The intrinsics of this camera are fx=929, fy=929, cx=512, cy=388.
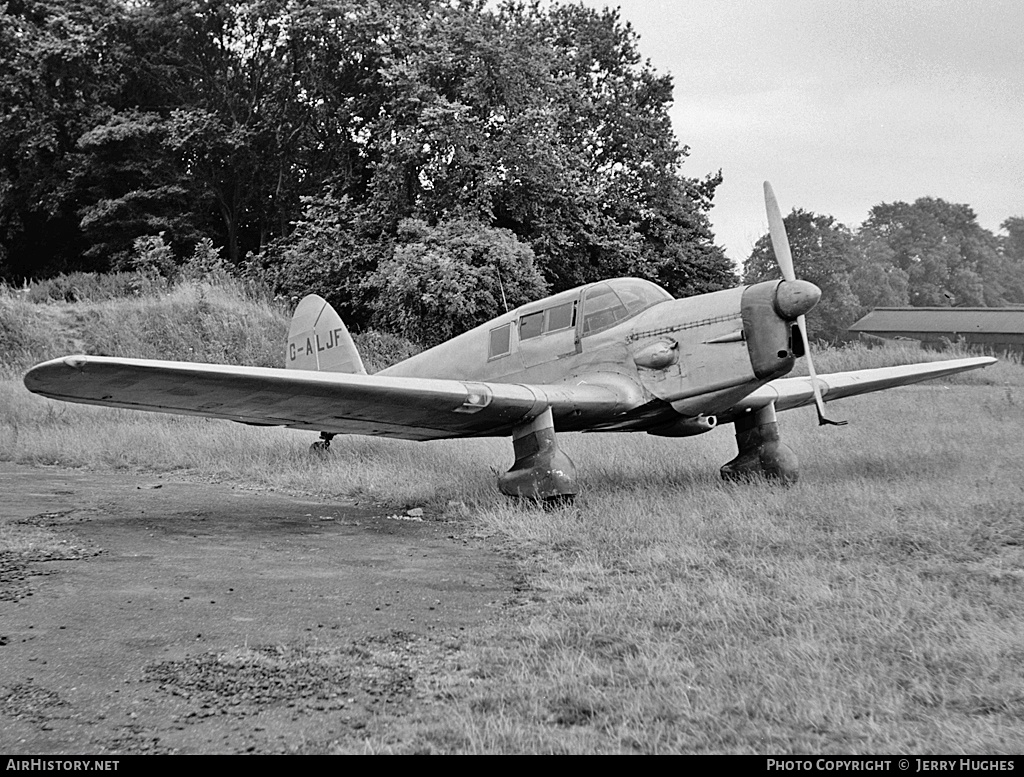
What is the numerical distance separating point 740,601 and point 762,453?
A: 18.8 ft

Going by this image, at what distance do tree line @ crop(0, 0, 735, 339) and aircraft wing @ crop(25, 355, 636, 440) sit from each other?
41.1ft

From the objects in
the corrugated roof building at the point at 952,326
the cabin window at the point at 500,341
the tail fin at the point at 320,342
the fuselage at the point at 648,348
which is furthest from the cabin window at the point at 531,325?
the corrugated roof building at the point at 952,326

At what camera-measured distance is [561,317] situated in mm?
10367

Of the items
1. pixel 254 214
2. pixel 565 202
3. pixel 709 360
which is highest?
pixel 254 214

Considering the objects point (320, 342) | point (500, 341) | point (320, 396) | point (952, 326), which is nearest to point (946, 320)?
point (952, 326)

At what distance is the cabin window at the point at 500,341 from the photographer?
1070 centimetres

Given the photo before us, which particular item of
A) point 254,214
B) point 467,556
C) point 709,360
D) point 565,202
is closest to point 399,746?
point 467,556

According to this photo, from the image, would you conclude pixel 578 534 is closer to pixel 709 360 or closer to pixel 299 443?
pixel 709 360

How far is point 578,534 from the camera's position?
7.52 metres

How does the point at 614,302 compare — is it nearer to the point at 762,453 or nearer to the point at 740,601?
the point at 762,453

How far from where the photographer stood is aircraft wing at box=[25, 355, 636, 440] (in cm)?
745

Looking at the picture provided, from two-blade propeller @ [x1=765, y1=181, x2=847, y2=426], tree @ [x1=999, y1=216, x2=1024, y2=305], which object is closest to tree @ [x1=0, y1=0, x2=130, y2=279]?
two-blade propeller @ [x1=765, y1=181, x2=847, y2=426]
